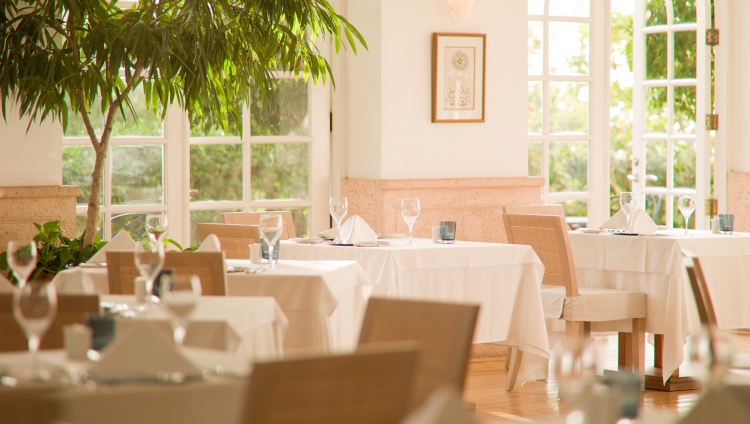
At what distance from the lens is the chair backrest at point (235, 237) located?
4.72 m

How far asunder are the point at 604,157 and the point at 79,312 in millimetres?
5429

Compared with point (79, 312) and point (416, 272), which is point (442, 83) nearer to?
point (416, 272)

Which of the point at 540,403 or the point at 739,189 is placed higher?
the point at 739,189

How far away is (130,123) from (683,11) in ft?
12.9

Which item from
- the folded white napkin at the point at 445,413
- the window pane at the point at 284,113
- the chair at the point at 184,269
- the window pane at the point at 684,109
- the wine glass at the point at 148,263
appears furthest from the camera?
the window pane at the point at 684,109

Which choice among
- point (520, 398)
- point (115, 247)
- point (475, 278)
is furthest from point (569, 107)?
point (115, 247)

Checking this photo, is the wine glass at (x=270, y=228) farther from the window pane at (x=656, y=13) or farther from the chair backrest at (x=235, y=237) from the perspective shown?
the window pane at (x=656, y=13)

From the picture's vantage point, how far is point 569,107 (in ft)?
23.7

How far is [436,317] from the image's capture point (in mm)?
2375

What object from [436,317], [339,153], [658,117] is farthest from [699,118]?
[436,317]

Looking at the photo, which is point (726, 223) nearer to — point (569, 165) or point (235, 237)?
point (569, 165)

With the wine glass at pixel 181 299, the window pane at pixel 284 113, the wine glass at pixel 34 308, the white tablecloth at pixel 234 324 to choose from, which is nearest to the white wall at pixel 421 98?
the window pane at pixel 284 113

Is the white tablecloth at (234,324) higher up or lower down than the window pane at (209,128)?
lower down

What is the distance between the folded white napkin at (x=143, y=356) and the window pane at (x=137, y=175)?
4.06 metres
